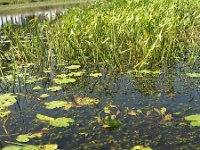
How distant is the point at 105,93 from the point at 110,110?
98 cm

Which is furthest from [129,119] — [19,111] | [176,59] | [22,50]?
[22,50]

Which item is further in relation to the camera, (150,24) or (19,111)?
(150,24)

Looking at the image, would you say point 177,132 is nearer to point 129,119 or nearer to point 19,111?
point 129,119

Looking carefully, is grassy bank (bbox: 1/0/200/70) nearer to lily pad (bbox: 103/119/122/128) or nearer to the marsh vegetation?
the marsh vegetation

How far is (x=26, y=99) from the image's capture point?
6176 mm

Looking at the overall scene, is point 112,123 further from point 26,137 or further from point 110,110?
point 26,137

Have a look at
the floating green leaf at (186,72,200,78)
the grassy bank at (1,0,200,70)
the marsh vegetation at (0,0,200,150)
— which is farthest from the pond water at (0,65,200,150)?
the grassy bank at (1,0,200,70)

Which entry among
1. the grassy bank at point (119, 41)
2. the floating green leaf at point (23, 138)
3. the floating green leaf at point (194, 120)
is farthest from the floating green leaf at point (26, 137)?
the grassy bank at point (119, 41)

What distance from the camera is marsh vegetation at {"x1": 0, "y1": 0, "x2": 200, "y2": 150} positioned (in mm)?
4422

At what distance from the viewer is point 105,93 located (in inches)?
246

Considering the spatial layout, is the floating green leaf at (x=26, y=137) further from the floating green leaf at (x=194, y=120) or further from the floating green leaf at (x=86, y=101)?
the floating green leaf at (x=194, y=120)

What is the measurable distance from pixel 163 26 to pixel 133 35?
2.65 ft

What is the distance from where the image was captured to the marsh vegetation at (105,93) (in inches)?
174

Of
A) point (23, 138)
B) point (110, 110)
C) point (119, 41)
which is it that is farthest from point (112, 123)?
point (119, 41)
